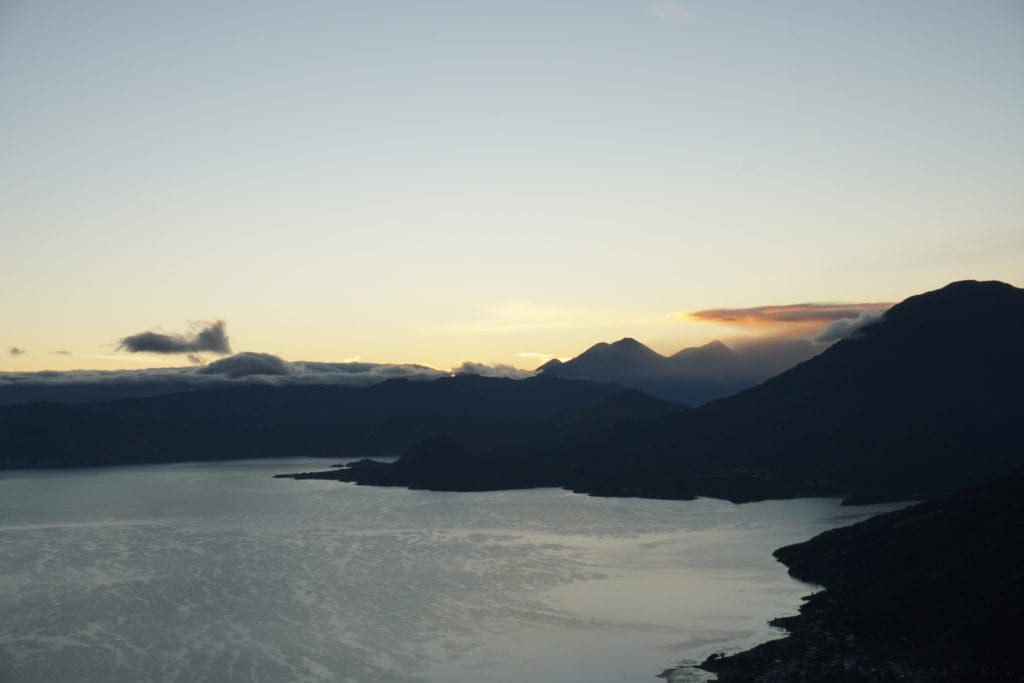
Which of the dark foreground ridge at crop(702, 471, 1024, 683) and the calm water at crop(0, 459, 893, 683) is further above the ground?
the dark foreground ridge at crop(702, 471, 1024, 683)

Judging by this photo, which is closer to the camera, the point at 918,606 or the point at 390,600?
the point at 918,606

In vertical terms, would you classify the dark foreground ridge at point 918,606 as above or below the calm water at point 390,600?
above

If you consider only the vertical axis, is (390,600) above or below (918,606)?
below

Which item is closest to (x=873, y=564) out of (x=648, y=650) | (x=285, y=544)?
(x=648, y=650)

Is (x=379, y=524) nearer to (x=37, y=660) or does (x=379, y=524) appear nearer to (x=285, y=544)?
(x=285, y=544)

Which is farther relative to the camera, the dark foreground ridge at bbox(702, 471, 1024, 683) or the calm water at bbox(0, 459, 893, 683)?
the calm water at bbox(0, 459, 893, 683)
